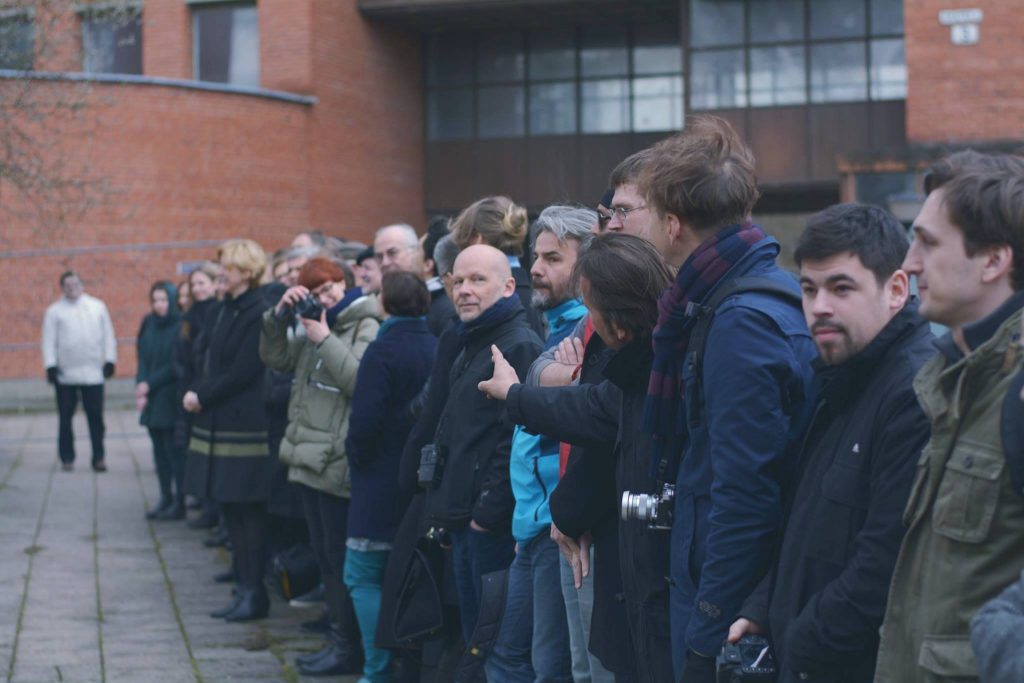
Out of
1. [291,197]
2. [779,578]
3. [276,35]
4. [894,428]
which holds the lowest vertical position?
[779,578]

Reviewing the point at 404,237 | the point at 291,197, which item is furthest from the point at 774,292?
the point at 291,197

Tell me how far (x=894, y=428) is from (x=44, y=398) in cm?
2176

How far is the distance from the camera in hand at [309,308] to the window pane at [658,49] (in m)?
22.5

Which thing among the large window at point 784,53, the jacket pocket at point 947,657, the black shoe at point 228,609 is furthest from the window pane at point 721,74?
the jacket pocket at point 947,657

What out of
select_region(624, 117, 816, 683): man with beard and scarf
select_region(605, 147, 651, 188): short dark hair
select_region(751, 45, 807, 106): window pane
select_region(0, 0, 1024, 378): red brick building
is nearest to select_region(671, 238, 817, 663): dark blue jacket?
select_region(624, 117, 816, 683): man with beard and scarf

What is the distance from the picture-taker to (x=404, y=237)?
24.4ft

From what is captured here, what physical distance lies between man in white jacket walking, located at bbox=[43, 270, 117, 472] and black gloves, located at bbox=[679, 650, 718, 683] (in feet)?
40.3

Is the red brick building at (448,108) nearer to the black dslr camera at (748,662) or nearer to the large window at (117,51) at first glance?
the large window at (117,51)

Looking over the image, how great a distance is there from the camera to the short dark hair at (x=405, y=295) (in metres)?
6.70

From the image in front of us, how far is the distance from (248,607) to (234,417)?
1.13m

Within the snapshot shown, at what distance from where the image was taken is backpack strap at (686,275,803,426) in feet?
12.0

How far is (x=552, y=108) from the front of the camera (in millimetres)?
29703

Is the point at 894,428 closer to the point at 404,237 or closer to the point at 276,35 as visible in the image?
the point at 404,237

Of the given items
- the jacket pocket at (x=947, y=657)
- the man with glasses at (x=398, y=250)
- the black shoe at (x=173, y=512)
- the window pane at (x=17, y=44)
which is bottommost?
the black shoe at (x=173, y=512)
